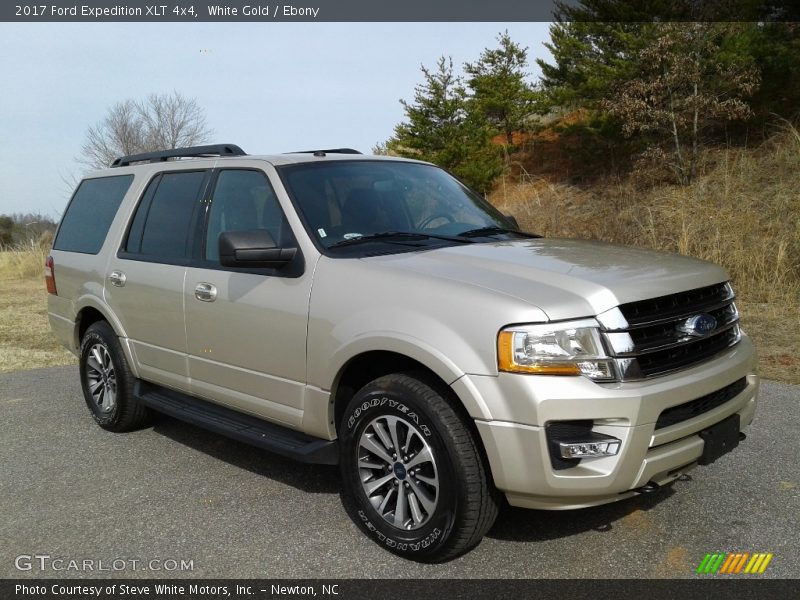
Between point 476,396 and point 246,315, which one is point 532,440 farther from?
point 246,315

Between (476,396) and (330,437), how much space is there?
1.12 meters

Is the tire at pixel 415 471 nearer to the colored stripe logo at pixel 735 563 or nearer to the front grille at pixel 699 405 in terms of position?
the front grille at pixel 699 405

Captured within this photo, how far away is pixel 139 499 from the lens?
4.30 metres

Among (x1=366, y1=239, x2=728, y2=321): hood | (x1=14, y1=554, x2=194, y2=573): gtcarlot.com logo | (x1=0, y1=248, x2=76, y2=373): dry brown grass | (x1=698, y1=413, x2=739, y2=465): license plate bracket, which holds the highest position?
(x1=366, y1=239, x2=728, y2=321): hood

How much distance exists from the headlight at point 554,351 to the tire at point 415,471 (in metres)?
0.41

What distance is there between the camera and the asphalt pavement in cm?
341

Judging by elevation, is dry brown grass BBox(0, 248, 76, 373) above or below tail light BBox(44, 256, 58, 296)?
below

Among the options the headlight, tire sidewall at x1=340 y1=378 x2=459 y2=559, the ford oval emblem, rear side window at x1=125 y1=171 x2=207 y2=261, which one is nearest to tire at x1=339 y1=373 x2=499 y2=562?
tire sidewall at x1=340 y1=378 x2=459 y2=559

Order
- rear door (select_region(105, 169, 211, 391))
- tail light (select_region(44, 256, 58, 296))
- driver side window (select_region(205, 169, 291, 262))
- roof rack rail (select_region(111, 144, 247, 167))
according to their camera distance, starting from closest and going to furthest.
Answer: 1. driver side window (select_region(205, 169, 291, 262))
2. rear door (select_region(105, 169, 211, 391))
3. roof rack rail (select_region(111, 144, 247, 167))
4. tail light (select_region(44, 256, 58, 296))

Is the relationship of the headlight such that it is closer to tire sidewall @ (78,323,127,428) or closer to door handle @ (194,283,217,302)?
door handle @ (194,283,217,302)

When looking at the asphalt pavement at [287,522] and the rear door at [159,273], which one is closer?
the asphalt pavement at [287,522]

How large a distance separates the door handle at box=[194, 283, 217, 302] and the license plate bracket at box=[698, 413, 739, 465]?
9.16 ft

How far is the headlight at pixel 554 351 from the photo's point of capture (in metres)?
3.04

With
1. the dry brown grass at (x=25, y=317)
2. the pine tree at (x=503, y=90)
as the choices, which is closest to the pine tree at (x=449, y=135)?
the pine tree at (x=503, y=90)
